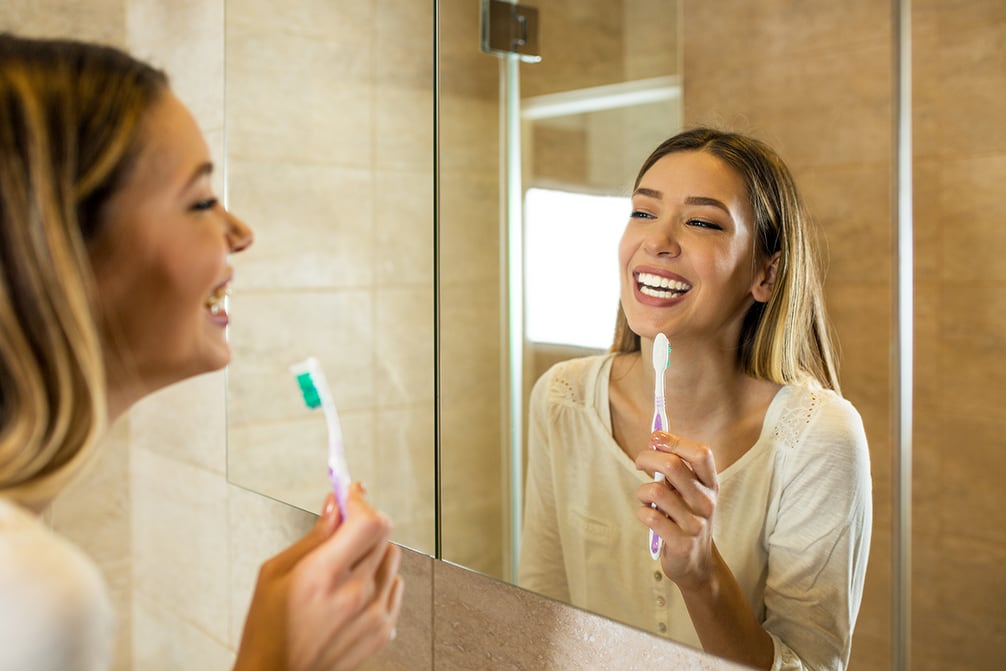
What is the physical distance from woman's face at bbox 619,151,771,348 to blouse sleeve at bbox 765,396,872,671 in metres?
0.09

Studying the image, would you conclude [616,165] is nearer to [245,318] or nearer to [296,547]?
[296,547]

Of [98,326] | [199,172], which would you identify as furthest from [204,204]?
[98,326]

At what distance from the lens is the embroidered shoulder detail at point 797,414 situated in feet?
1.94

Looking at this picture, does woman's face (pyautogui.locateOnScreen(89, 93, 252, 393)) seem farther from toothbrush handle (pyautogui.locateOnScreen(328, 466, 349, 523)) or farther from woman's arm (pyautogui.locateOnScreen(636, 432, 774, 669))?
woman's arm (pyautogui.locateOnScreen(636, 432, 774, 669))

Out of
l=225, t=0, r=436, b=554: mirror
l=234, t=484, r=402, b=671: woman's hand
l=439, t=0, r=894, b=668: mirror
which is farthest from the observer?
l=225, t=0, r=436, b=554: mirror

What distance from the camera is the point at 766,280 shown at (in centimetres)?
60

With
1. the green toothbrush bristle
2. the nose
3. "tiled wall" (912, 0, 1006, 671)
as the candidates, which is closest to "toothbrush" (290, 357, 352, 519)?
the green toothbrush bristle

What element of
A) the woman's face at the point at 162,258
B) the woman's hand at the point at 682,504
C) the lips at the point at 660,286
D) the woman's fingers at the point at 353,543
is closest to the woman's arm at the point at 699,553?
the woman's hand at the point at 682,504

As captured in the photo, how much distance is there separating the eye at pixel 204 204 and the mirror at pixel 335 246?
0.78 ft

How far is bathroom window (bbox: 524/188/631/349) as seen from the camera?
0.69m

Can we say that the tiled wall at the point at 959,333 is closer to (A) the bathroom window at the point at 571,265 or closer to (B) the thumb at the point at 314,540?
(A) the bathroom window at the point at 571,265

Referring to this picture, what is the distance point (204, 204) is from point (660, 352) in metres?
0.36

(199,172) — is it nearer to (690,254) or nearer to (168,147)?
(168,147)

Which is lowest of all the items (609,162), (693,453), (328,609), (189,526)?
(189,526)
